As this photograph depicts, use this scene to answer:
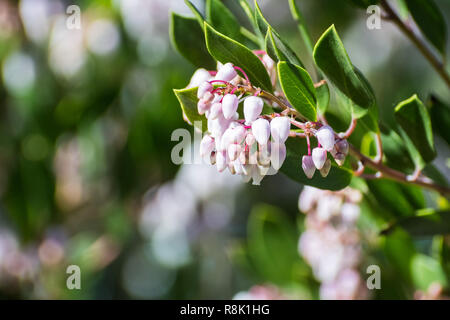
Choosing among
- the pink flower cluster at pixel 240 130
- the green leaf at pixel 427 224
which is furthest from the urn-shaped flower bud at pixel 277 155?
the green leaf at pixel 427 224

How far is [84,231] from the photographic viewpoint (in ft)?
7.63

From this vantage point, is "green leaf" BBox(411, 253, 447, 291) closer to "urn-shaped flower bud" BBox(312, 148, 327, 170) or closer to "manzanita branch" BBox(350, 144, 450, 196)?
"manzanita branch" BBox(350, 144, 450, 196)

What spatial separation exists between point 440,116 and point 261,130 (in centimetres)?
44

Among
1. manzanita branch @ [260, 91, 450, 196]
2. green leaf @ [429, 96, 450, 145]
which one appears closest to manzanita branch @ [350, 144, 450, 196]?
manzanita branch @ [260, 91, 450, 196]

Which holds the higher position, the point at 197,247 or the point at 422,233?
the point at 197,247

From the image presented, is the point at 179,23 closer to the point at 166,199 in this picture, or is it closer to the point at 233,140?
the point at 233,140

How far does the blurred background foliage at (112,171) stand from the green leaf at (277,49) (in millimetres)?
793

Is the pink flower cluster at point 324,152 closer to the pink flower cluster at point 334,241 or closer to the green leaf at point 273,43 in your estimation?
the green leaf at point 273,43

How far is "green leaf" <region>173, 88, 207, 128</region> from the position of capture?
754mm

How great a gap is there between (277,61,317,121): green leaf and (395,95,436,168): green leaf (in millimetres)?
155

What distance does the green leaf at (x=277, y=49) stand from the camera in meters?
0.72
